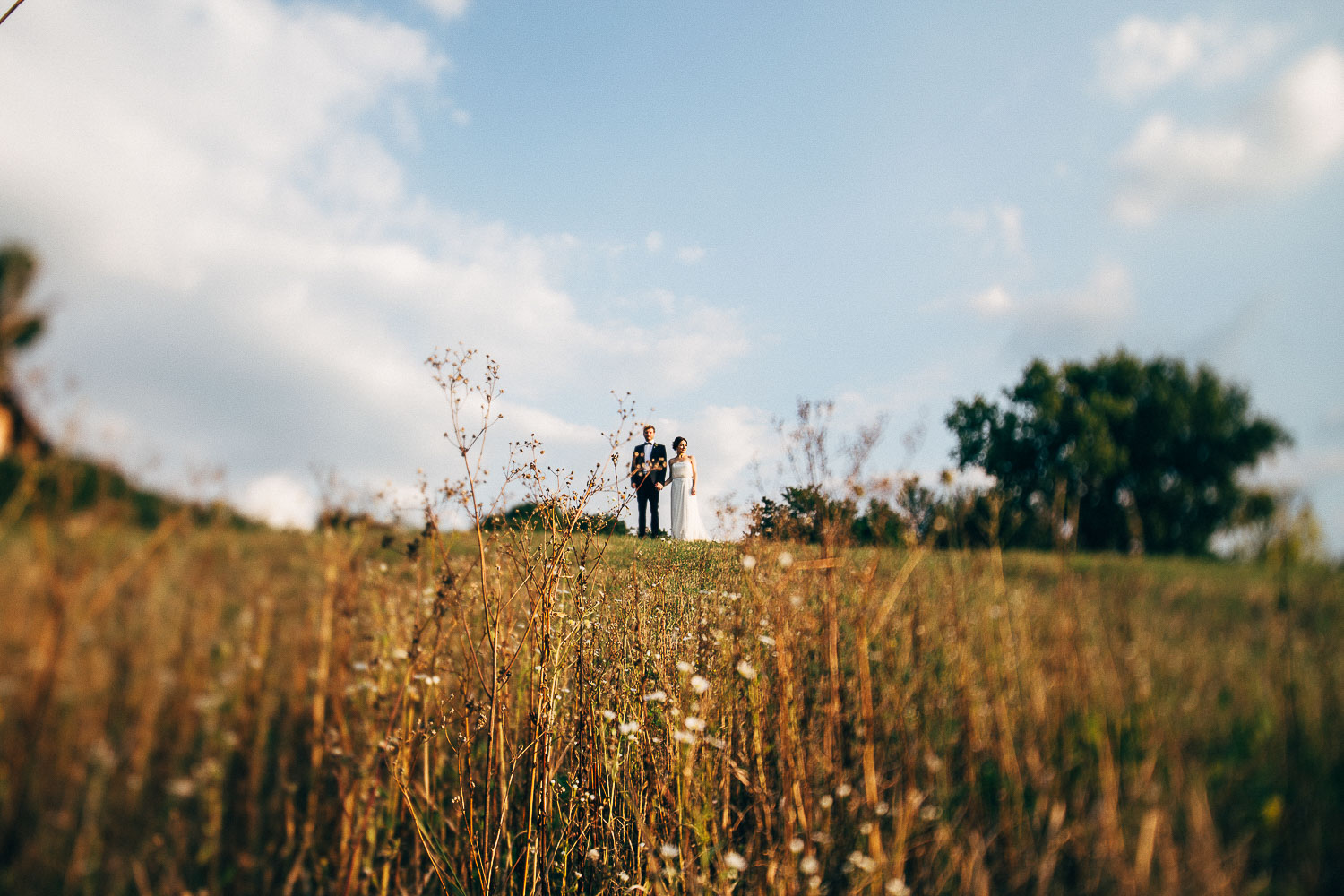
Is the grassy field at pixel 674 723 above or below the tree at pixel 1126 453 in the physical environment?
below

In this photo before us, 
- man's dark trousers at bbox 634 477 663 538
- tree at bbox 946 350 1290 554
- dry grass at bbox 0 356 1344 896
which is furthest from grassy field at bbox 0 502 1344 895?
man's dark trousers at bbox 634 477 663 538

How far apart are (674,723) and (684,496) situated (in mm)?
6288

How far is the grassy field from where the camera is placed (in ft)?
4.13

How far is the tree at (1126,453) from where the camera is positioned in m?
1.62

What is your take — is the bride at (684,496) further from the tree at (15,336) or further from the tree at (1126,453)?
the tree at (15,336)

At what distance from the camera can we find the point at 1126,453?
5.98 feet

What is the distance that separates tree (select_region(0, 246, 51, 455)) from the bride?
7924 millimetres

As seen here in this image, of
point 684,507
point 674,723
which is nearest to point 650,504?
point 684,507

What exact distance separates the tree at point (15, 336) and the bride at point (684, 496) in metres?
7.92

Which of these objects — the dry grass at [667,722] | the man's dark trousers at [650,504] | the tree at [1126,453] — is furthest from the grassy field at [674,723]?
the man's dark trousers at [650,504]

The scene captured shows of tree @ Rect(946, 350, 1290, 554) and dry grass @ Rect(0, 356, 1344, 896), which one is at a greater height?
tree @ Rect(946, 350, 1290, 554)

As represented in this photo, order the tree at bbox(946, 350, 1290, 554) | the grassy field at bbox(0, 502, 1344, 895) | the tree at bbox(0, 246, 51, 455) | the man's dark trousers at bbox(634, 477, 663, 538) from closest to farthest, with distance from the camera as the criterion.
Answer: the tree at bbox(0, 246, 51, 455), the grassy field at bbox(0, 502, 1344, 895), the tree at bbox(946, 350, 1290, 554), the man's dark trousers at bbox(634, 477, 663, 538)

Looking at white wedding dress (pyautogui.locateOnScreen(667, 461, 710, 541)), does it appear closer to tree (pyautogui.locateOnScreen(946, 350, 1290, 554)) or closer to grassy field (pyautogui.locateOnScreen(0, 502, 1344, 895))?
grassy field (pyautogui.locateOnScreen(0, 502, 1344, 895))

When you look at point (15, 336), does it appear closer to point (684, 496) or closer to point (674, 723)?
point (674, 723)
